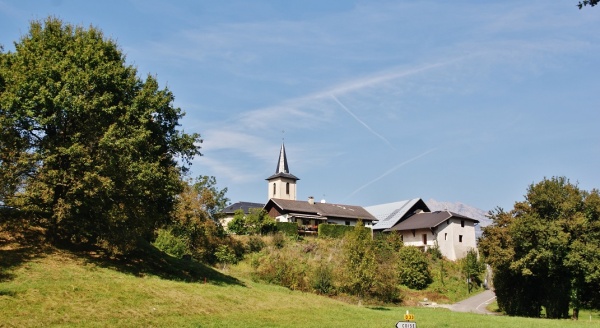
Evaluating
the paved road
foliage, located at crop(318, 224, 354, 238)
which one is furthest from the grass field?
foliage, located at crop(318, 224, 354, 238)

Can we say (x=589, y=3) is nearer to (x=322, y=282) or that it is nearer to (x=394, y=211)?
(x=322, y=282)

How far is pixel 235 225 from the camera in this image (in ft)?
197

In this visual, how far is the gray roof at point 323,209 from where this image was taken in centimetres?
7200

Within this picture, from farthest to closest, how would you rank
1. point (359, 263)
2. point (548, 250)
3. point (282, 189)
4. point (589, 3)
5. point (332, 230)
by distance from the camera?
point (282, 189) < point (332, 230) < point (359, 263) < point (548, 250) < point (589, 3)

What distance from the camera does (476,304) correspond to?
153ft

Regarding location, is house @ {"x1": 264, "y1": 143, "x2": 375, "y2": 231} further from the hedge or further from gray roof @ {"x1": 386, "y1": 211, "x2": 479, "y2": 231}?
gray roof @ {"x1": 386, "y1": 211, "x2": 479, "y2": 231}

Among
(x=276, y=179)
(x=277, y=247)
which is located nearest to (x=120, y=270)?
(x=277, y=247)

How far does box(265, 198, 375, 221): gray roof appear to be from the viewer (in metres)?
72.0

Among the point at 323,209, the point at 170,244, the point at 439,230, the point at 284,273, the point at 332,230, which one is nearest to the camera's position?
the point at 284,273

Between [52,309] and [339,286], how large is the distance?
1020 inches

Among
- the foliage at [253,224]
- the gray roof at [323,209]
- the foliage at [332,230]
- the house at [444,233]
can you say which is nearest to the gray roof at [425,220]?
the house at [444,233]

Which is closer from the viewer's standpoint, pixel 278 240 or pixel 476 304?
pixel 476 304

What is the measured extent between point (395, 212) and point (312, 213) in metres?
14.2

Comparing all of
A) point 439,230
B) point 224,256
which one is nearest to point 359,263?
point 224,256
